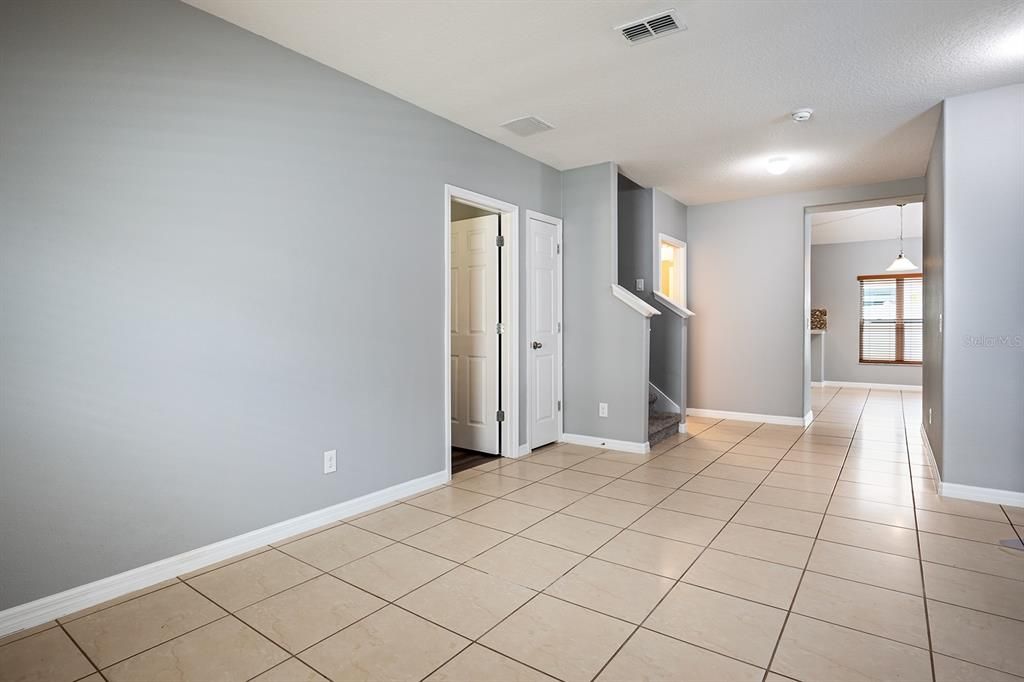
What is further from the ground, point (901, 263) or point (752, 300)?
point (901, 263)

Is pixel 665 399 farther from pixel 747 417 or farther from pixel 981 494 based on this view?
pixel 981 494

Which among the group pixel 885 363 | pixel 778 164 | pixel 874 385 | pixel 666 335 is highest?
pixel 778 164

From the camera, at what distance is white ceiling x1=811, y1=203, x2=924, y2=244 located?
25.4ft

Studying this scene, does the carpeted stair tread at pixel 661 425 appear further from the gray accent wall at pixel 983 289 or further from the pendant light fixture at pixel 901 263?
the pendant light fixture at pixel 901 263

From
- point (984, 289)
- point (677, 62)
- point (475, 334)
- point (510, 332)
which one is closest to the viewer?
point (677, 62)

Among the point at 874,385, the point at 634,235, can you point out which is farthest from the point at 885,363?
the point at 634,235

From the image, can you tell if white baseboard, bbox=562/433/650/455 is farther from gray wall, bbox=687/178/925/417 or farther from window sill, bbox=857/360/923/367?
window sill, bbox=857/360/923/367

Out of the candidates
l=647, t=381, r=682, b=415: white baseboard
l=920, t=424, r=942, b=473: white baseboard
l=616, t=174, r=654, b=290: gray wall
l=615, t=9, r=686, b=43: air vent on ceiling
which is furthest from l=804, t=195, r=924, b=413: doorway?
l=615, t=9, r=686, b=43: air vent on ceiling

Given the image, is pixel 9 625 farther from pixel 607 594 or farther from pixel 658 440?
pixel 658 440

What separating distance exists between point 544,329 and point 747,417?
2925 mm

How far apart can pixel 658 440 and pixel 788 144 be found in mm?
2770

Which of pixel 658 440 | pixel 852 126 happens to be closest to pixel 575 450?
pixel 658 440

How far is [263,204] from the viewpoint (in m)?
2.74

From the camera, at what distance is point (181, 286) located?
7.97ft
